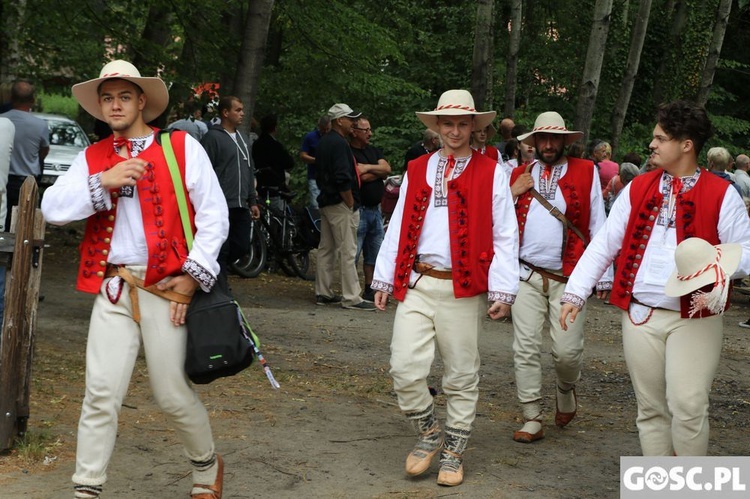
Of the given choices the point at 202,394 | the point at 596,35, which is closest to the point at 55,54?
the point at 596,35

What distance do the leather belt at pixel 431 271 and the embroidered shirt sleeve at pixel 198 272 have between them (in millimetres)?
1431

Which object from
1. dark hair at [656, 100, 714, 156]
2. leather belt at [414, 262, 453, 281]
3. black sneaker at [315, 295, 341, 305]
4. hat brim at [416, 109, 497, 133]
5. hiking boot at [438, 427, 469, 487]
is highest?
dark hair at [656, 100, 714, 156]

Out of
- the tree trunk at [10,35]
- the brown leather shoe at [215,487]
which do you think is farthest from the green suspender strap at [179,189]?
the tree trunk at [10,35]

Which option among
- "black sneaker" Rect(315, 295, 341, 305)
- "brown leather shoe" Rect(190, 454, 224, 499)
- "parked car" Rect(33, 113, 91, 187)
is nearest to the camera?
"brown leather shoe" Rect(190, 454, 224, 499)

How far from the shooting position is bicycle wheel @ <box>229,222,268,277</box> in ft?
46.9

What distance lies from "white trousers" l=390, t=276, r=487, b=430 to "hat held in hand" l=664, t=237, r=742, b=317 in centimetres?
134

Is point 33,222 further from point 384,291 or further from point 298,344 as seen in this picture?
point 298,344

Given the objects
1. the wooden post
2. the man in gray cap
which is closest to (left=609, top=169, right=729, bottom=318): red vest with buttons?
the wooden post

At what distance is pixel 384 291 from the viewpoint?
252 inches

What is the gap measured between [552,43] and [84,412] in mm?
25421

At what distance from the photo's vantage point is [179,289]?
206 inches

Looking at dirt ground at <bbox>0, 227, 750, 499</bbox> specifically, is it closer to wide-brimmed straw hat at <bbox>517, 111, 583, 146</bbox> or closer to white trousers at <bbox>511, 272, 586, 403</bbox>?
white trousers at <bbox>511, 272, 586, 403</bbox>

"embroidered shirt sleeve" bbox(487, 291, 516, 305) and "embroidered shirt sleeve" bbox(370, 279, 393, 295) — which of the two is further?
"embroidered shirt sleeve" bbox(370, 279, 393, 295)

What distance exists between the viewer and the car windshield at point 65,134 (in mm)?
23969
